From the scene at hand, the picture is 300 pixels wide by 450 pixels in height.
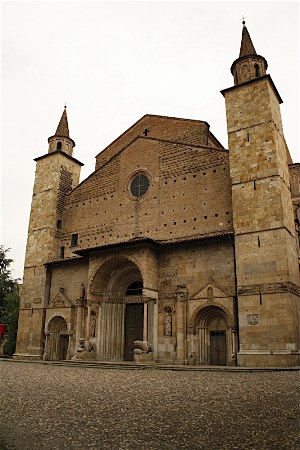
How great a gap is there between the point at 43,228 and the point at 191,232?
10.8 metres

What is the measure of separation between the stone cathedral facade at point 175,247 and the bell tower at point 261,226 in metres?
0.05

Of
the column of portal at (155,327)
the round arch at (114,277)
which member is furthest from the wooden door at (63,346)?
the column of portal at (155,327)

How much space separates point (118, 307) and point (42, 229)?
8098mm

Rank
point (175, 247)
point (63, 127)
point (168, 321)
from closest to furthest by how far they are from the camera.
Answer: point (168, 321)
point (175, 247)
point (63, 127)

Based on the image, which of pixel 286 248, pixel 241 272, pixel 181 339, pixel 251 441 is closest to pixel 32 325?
pixel 181 339

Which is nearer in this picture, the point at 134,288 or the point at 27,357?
the point at 134,288

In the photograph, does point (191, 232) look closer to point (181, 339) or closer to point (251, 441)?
point (181, 339)

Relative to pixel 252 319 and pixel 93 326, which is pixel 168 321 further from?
pixel 93 326

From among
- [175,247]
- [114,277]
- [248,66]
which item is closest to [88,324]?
[114,277]

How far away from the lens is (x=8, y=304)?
30234 mm

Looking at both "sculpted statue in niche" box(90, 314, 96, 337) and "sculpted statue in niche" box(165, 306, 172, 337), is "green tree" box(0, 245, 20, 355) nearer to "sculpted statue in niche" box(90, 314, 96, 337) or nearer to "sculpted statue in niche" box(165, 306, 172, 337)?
"sculpted statue in niche" box(90, 314, 96, 337)

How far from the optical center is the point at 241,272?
55.6 feet

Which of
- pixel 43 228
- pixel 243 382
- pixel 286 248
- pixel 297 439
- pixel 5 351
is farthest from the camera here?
pixel 5 351

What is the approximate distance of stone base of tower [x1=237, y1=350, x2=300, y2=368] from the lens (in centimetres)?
1479
